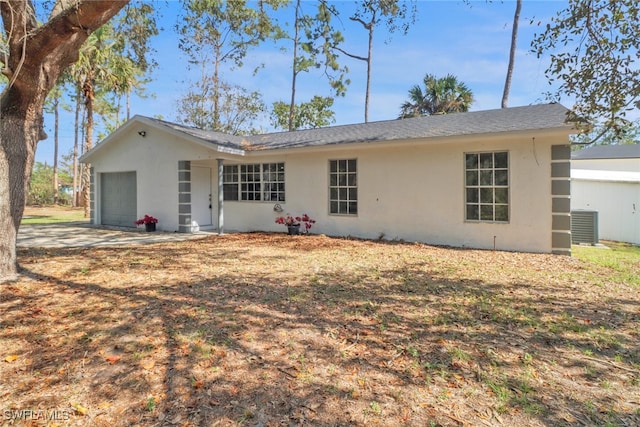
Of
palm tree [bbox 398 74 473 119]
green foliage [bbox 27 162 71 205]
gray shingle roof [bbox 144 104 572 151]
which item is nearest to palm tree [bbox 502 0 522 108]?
palm tree [bbox 398 74 473 119]

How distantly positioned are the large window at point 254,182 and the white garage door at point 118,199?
3.76 metres

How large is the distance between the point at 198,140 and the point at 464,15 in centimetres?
803

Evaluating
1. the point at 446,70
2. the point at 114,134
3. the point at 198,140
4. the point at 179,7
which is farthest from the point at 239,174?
the point at 446,70

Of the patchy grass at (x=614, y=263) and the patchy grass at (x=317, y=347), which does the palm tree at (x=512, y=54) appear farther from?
the patchy grass at (x=317, y=347)

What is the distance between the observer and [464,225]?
31.1ft

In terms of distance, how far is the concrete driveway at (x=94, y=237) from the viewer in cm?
967

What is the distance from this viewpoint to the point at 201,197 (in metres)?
13.4

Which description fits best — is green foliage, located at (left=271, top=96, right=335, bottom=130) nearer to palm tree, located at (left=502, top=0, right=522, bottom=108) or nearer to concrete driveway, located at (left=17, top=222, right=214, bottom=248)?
palm tree, located at (left=502, top=0, right=522, bottom=108)

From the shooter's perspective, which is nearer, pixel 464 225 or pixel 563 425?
pixel 563 425

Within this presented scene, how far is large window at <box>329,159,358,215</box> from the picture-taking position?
36.3ft

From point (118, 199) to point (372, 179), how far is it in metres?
10.3

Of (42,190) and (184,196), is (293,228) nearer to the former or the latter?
(184,196)

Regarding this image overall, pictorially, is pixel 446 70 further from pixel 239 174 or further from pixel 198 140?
pixel 198 140

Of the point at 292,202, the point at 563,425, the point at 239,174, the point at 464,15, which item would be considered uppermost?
the point at 464,15
